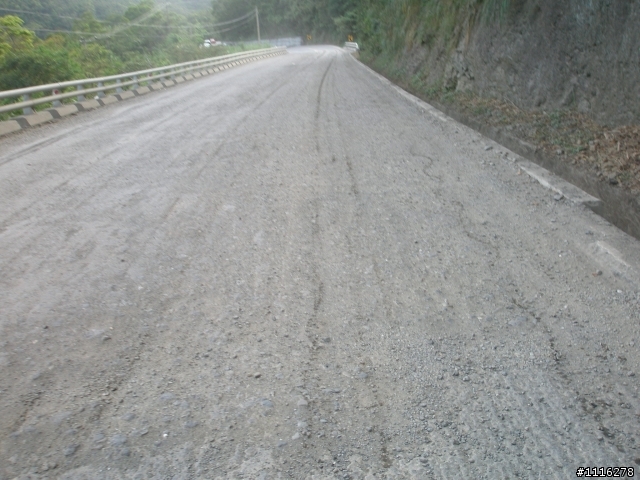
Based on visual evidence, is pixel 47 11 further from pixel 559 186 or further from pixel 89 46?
pixel 559 186

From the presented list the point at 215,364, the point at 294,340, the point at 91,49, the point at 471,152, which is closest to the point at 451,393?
the point at 294,340

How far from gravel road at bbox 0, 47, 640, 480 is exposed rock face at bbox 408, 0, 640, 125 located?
76.0 inches

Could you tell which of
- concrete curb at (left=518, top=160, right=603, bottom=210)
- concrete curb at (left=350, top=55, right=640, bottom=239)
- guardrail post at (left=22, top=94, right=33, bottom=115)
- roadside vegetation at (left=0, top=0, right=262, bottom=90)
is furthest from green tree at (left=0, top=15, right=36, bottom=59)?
concrete curb at (left=518, top=160, right=603, bottom=210)

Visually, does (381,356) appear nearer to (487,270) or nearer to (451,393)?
(451,393)

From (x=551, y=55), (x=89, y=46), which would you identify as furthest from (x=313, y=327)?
(x=89, y=46)

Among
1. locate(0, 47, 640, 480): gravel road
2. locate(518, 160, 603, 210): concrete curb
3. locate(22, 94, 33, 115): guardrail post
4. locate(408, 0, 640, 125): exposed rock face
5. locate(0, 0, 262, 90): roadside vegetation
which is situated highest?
locate(408, 0, 640, 125): exposed rock face

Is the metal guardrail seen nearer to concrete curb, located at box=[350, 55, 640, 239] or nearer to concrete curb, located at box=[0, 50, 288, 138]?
concrete curb, located at box=[0, 50, 288, 138]

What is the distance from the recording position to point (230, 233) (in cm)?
481

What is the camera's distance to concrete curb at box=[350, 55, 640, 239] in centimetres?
488

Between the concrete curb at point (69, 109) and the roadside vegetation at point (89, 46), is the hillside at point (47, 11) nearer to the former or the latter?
the roadside vegetation at point (89, 46)

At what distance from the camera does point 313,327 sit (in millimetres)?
3350

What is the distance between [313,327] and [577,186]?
13.8 ft

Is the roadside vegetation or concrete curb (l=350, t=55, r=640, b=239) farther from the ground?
concrete curb (l=350, t=55, r=640, b=239)

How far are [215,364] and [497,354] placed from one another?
5.46 ft
